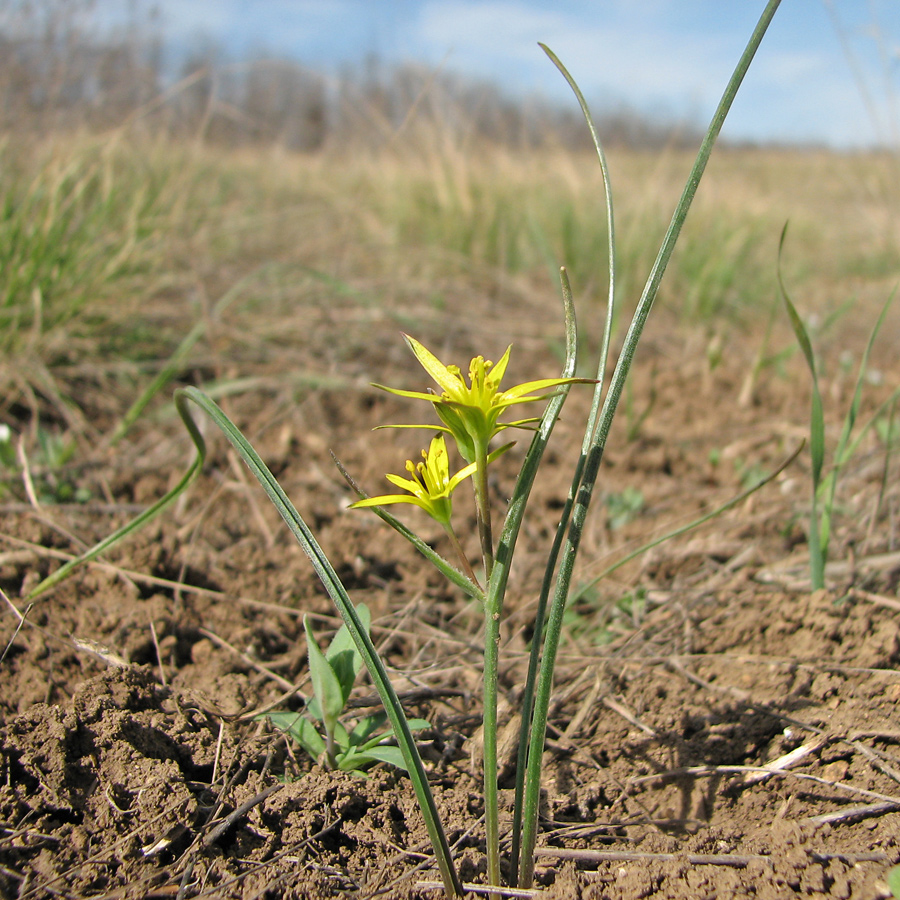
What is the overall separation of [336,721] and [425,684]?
1.01 ft

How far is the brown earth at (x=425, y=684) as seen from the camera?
95 centimetres

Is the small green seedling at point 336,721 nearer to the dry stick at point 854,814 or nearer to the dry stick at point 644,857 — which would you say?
the dry stick at point 644,857

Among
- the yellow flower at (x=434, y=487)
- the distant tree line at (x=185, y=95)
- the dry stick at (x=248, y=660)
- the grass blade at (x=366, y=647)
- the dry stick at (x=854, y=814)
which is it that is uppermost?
the distant tree line at (x=185, y=95)

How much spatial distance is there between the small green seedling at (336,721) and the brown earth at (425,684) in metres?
0.04

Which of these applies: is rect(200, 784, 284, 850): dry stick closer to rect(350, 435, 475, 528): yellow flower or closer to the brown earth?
the brown earth

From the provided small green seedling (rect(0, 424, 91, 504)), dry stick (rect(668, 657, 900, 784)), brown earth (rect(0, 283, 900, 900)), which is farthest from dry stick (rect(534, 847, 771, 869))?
small green seedling (rect(0, 424, 91, 504))

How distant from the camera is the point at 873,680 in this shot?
4.07ft

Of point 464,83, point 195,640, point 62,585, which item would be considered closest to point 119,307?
point 62,585

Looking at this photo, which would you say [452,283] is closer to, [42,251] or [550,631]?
[42,251]

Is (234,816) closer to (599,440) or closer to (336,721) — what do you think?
(336,721)

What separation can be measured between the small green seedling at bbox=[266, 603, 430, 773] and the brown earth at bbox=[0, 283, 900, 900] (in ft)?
0.14

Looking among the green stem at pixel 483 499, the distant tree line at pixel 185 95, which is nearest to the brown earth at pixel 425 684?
the green stem at pixel 483 499

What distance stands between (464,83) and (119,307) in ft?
13.3

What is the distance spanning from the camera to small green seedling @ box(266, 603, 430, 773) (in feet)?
3.34
